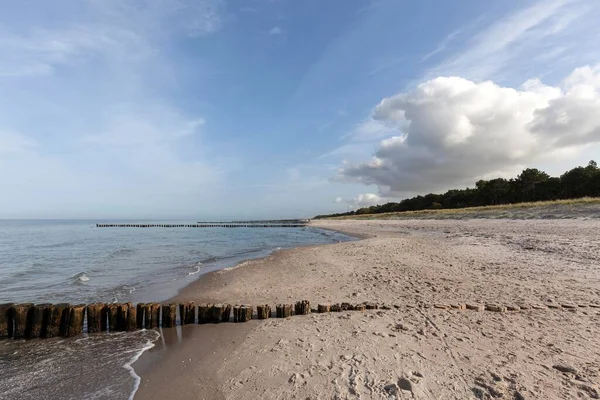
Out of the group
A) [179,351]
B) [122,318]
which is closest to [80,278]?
[122,318]

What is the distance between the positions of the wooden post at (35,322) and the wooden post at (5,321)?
41 cm

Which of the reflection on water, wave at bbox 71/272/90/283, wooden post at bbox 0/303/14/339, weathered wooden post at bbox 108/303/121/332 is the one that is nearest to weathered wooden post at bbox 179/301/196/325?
the reflection on water

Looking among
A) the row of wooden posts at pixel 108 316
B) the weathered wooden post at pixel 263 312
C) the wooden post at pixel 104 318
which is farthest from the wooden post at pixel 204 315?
the wooden post at pixel 104 318

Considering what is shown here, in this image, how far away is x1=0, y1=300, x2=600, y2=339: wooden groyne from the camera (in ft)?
24.5

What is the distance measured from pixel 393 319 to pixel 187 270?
12.9 meters

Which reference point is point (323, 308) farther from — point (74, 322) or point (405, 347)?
point (74, 322)

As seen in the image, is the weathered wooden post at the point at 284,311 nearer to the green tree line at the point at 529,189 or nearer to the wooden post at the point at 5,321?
the wooden post at the point at 5,321

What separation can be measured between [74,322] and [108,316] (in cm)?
69

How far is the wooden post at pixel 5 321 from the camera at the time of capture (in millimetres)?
7406

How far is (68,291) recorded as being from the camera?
12719 mm

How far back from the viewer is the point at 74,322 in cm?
761

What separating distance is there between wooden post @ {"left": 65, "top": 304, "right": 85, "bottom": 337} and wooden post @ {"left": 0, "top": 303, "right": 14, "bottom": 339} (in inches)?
50.1

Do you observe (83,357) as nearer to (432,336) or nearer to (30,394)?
(30,394)

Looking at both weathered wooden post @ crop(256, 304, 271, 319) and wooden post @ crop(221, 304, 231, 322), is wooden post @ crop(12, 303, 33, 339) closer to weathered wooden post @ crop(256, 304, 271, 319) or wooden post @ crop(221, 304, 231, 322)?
wooden post @ crop(221, 304, 231, 322)
